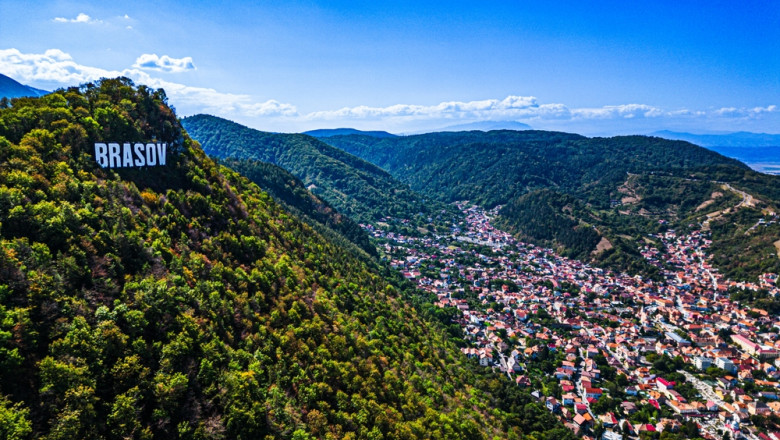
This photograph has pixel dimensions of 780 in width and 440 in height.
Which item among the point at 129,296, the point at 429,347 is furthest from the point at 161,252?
the point at 429,347

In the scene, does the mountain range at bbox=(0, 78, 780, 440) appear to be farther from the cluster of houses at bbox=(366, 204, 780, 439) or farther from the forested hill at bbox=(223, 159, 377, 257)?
the forested hill at bbox=(223, 159, 377, 257)

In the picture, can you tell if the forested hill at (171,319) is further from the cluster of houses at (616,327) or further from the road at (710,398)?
the road at (710,398)

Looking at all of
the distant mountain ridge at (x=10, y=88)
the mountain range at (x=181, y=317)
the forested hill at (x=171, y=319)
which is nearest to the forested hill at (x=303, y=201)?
the mountain range at (x=181, y=317)

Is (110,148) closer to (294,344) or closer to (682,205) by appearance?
(294,344)

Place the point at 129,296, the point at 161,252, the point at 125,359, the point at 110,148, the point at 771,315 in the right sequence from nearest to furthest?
the point at 125,359
the point at 129,296
the point at 161,252
the point at 110,148
the point at 771,315

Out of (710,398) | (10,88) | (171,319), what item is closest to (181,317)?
(171,319)

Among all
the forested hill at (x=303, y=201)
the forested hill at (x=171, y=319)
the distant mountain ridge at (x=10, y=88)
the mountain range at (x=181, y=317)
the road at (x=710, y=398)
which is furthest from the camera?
the distant mountain ridge at (x=10, y=88)

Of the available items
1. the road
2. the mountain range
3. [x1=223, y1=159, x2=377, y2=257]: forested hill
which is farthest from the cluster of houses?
[x1=223, y1=159, x2=377, y2=257]: forested hill
